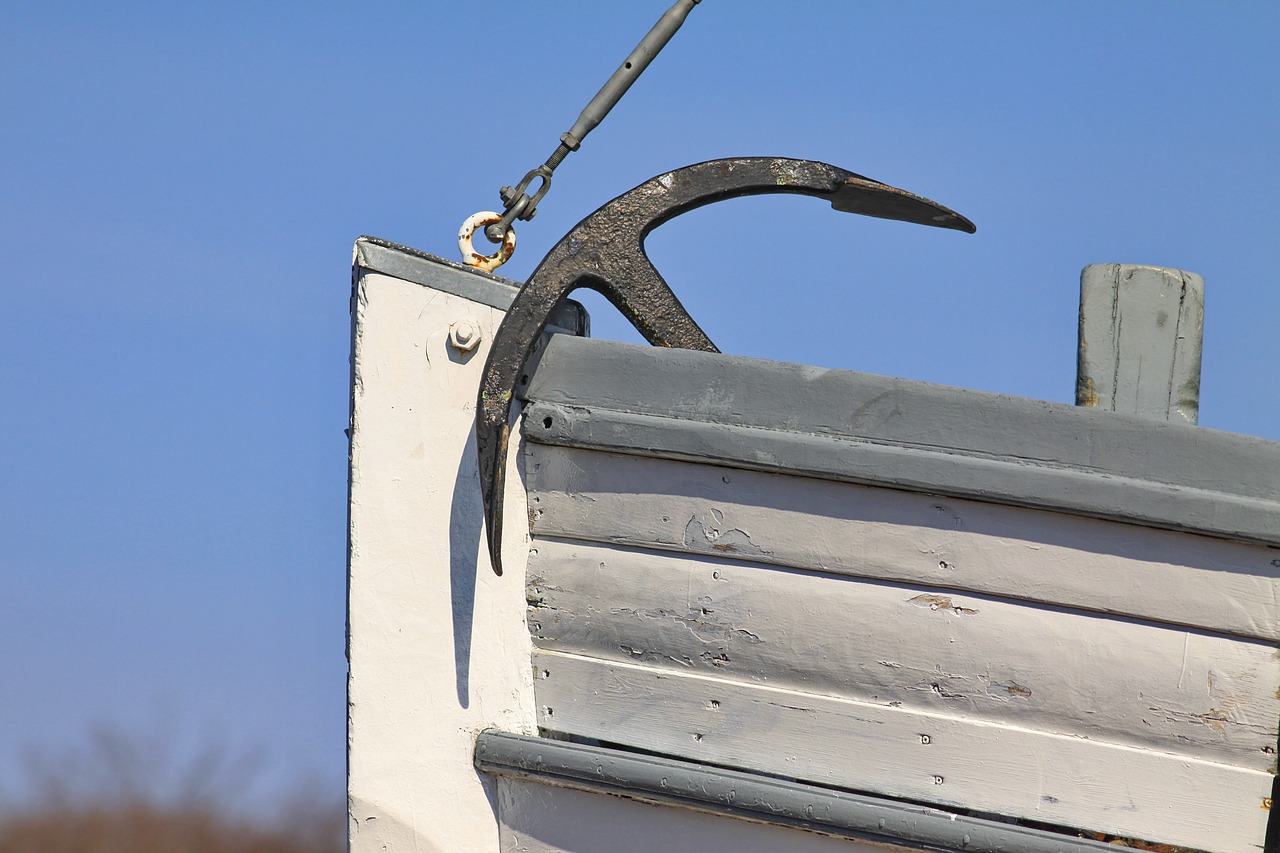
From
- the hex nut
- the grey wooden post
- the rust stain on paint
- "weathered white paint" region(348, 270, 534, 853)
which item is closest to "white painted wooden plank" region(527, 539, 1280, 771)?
the rust stain on paint

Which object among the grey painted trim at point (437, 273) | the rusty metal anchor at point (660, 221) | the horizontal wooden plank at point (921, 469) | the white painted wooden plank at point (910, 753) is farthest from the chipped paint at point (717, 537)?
the grey painted trim at point (437, 273)

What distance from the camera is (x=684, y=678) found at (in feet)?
7.16

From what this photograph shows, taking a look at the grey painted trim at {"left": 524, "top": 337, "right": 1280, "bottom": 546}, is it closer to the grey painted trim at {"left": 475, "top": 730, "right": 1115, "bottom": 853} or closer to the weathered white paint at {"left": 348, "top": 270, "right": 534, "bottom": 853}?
the weathered white paint at {"left": 348, "top": 270, "right": 534, "bottom": 853}

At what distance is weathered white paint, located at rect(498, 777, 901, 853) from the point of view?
6.90 ft

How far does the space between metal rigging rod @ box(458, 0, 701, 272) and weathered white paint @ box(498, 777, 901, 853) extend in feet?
3.26

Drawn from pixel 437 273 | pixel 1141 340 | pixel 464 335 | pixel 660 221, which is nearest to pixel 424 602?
pixel 464 335

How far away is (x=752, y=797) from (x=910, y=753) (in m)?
0.28

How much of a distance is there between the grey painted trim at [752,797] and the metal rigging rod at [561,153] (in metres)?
0.91

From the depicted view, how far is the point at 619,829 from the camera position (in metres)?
2.17

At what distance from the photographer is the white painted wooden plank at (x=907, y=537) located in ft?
6.61

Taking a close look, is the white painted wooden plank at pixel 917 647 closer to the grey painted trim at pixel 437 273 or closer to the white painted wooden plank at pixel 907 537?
the white painted wooden plank at pixel 907 537

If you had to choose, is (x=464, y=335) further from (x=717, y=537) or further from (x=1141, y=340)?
(x=1141, y=340)

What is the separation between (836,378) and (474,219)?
79cm

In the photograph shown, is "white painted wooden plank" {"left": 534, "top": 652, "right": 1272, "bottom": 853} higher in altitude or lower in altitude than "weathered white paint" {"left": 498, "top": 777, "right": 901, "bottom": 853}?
higher
